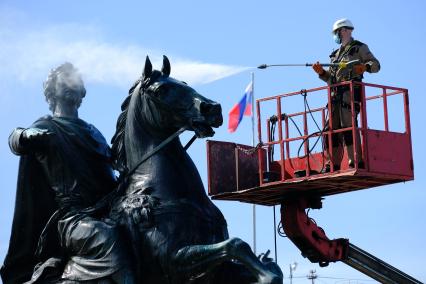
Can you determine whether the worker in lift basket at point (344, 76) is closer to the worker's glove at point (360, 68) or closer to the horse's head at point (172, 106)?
the worker's glove at point (360, 68)

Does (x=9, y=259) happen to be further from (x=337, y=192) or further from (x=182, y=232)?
(x=337, y=192)

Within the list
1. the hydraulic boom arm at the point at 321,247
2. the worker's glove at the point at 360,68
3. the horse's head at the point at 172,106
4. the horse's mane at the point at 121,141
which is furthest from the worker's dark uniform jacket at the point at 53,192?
the hydraulic boom arm at the point at 321,247

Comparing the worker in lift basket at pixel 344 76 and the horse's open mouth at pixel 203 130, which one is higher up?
the worker in lift basket at pixel 344 76

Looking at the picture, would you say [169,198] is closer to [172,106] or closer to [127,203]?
[127,203]

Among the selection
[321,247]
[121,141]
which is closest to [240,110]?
[321,247]

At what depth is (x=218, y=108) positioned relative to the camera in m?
15.1

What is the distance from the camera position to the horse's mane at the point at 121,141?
15.7m

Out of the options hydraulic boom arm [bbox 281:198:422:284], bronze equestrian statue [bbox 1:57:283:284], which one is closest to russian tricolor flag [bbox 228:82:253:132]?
hydraulic boom arm [bbox 281:198:422:284]

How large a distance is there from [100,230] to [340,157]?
1012cm

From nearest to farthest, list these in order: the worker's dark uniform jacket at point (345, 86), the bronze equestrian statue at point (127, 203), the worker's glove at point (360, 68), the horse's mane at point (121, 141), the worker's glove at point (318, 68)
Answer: the bronze equestrian statue at point (127, 203) < the horse's mane at point (121, 141) < the worker's glove at point (360, 68) < the worker's dark uniform jacket at point (345, 86) < the worker's glove at point (318, 68)

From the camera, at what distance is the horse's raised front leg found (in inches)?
563

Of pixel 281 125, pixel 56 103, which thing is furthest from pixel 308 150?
pixel 56 103

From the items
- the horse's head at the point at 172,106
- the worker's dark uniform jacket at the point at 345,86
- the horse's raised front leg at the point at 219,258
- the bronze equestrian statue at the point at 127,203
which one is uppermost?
the worker's dark uniform jacket at the point at 345,86

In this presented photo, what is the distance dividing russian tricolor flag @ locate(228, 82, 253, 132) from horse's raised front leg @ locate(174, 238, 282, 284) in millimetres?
17933
